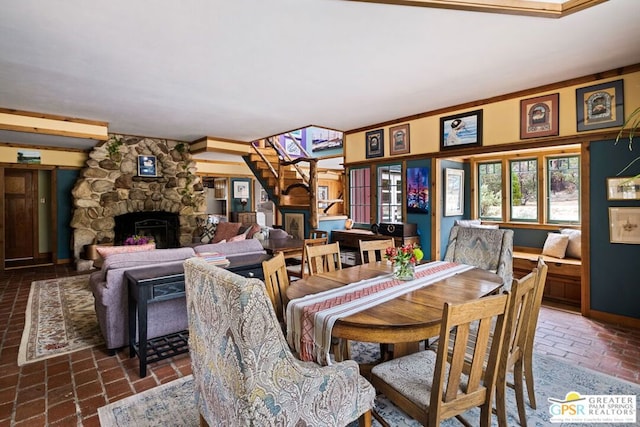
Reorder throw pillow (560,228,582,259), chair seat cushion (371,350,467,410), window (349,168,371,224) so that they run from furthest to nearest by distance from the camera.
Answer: window (349,168,371,224)
throw pillow (560,228,582,259)
chair seat cushion (371,350,467,410)

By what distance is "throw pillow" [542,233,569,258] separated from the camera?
4.36 metres

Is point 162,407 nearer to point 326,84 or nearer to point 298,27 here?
point 298,27

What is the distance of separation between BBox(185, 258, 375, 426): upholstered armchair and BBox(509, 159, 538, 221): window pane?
192 inches

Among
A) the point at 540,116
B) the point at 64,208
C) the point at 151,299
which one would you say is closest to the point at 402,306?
the point at 151,299

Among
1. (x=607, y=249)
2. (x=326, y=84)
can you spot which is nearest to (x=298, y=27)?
(x=326, y=84)

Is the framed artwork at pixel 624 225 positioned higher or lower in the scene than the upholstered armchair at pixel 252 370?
higher

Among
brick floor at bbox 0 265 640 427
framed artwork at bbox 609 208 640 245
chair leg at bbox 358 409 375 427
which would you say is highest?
framed artwork at bbox 609 208 640 245

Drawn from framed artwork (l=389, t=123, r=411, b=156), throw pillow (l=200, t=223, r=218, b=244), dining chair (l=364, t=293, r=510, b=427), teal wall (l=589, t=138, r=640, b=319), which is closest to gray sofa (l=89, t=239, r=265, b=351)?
dining chair (l=364, t=293, r=510, b=427)

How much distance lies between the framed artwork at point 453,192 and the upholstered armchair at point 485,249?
187 centimetres

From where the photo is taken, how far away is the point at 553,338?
10.1 feet

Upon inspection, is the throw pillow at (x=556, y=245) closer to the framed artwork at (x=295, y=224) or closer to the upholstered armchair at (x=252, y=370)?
the framed artwork at (x=295, y=224)

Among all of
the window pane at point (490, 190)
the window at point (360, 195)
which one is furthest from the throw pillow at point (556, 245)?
the window at point (360, 195)

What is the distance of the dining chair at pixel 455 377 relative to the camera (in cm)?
129

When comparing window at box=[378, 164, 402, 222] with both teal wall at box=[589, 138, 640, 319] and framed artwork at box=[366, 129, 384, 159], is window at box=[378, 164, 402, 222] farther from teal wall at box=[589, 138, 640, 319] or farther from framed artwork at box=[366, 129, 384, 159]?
teal wall at box=[589, 138, 640, 319]
